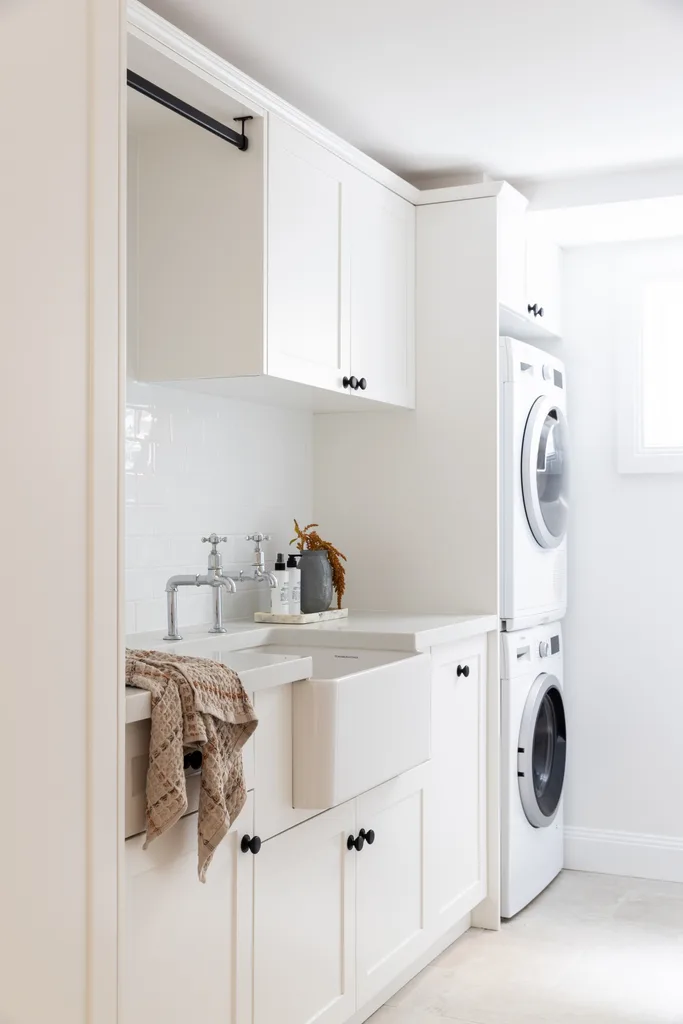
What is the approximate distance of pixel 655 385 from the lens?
413 centimetres

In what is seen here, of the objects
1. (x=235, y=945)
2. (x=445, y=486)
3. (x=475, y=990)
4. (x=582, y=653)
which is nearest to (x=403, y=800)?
(x=475, y=990)

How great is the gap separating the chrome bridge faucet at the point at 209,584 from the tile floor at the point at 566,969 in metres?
1.12

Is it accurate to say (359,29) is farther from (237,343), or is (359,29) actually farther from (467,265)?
(467,265)

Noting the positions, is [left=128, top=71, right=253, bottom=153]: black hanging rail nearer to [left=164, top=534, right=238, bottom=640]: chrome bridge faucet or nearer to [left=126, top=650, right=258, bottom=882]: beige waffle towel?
[left=164, top=534, right=238, bottom=640]: chrome bridge faucet

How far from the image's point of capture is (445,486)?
354 centimetres

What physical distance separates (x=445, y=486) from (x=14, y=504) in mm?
2355

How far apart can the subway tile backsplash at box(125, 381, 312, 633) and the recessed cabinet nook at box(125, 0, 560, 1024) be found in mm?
110

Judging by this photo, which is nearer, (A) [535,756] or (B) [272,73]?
(B) [272,73]

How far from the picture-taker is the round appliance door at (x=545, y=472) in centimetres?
363

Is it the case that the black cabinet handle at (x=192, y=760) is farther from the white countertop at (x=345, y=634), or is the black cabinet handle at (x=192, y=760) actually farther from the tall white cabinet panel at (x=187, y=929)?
the white countertop at (x=345, y=634)

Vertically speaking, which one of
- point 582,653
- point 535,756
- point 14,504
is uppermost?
point 14,504

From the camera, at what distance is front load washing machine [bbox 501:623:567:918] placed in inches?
138

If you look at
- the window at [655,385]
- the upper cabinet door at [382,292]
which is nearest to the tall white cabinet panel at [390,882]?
the upper cabinet door at [382,292]

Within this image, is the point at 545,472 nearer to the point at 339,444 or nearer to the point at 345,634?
the point at 339,444
